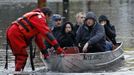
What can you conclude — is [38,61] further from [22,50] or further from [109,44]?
[22,50]

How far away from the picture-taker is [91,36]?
14.9 m

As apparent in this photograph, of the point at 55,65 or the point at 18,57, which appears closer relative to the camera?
the point at 18,57

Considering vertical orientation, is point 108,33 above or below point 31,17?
below

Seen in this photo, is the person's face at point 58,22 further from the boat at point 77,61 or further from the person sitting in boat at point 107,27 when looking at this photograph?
the person sitting in boat at point 107,27

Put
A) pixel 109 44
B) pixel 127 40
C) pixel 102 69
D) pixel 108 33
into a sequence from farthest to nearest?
1. pixel 127 40
2. pixel 108 33
3. pixel 109 44
4. pixel 102 69

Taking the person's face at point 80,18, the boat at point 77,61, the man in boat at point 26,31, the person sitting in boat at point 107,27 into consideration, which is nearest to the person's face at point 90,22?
the boat at point 77,61

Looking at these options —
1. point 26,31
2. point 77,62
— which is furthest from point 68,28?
point 26,31

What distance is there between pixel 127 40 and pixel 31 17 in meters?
10.2

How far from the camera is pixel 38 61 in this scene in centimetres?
1711

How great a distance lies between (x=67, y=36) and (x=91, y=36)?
0.82 meters

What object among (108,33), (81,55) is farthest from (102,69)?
(108,33)

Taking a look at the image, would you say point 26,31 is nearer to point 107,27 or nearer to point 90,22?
point 90,22

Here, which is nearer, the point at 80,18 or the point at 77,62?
the point at 77,62

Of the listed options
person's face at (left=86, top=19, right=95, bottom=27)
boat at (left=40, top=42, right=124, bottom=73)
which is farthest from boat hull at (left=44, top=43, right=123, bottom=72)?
person's face at (left=86, top=19, right=95, bottom=27)
